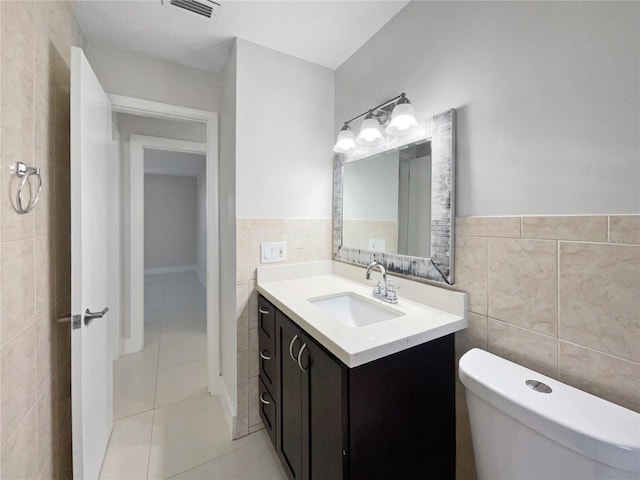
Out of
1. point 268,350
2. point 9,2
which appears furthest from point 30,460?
point 9,2

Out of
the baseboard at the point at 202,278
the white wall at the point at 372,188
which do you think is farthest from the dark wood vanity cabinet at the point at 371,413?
the baseboard at the point at 202,278

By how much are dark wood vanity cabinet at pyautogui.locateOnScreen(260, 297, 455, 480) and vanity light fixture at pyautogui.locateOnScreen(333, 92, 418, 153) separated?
3.19 feet

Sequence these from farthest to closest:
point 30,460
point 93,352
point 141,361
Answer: point 141,361 < point 93,352 < point 30,460

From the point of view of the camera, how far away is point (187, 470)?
1381 millimetres

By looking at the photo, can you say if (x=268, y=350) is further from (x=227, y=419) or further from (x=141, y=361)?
(x=141, y=361)

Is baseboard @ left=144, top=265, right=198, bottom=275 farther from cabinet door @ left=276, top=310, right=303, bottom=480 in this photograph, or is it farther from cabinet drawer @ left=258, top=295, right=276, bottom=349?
cabinet door @ left=276, top=310, right=303, bottom=480

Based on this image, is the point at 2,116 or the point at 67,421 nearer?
the point at 2,116

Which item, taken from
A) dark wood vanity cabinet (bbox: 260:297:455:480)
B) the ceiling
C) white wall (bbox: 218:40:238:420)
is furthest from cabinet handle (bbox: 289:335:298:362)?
A: the ceiling

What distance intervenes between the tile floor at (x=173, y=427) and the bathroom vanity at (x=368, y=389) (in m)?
0.33

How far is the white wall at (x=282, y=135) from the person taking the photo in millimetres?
1566

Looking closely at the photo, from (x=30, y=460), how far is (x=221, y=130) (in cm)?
189

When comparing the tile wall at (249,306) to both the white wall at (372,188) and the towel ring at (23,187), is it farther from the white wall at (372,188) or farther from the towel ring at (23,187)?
the towel ring at (23,187)

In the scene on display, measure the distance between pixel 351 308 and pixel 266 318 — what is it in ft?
1.59

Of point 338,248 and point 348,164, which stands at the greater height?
point 348,164
